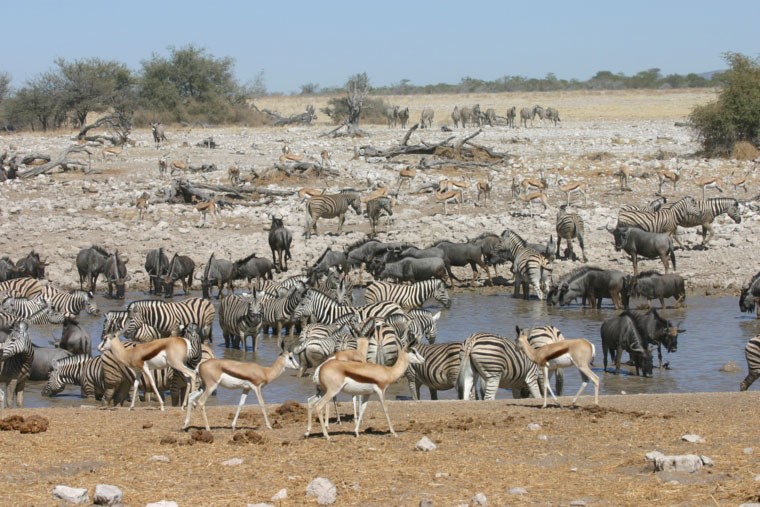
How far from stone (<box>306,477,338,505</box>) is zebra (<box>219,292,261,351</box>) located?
9.39 meters

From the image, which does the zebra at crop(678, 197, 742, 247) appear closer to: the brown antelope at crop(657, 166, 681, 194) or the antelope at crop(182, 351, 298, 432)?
the brown antelope at crop(657, 166, 681, 194)

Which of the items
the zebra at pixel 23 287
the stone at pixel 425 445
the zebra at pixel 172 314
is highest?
the stone at pixel 425 445

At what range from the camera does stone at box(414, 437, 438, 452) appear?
8.44 m

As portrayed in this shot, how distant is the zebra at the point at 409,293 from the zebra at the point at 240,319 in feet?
8.07

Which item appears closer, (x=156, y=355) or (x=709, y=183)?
(x=156, y=355)

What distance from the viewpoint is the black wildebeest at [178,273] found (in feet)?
69.4

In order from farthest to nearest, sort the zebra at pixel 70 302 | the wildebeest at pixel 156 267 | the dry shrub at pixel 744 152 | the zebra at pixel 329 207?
the dry shrub at pixel 744 152 → the zebra at pixel 329 207 → the wildebeest at pixel 156 267 → the zebra at pixel 70 302

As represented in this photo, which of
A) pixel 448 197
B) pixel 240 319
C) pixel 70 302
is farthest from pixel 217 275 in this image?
pixel 448 197

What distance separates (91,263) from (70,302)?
2.58 meters

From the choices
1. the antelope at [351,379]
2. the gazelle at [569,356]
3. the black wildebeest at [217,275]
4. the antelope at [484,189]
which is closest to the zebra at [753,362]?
the gazelle at [569,356]

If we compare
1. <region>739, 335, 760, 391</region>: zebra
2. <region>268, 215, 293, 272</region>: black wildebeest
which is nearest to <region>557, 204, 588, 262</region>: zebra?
<region>268, 215, 293, 272</region>: black wildebeest

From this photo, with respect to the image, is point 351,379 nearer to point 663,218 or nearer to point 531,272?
point 531,272

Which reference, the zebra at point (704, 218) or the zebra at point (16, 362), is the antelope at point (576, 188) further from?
the zebra at point (16, 362)

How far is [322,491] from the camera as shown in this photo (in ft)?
23.1
